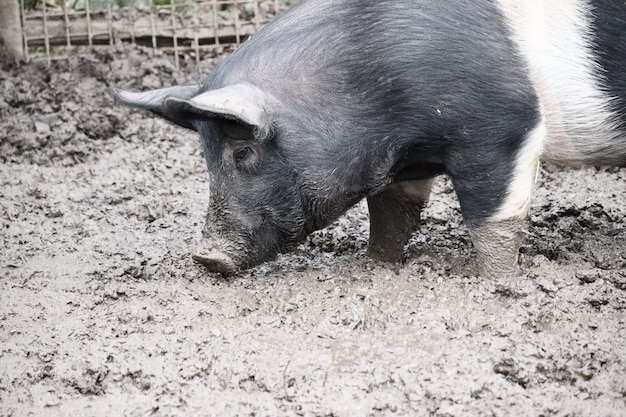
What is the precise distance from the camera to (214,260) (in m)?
4.23

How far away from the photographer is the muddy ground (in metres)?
3.33

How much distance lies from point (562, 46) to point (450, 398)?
1717 mm

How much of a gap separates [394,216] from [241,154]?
2.99 feet

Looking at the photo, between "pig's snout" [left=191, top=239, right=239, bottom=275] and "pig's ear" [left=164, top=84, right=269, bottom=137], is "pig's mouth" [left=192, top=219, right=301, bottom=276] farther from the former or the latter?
"pig's ear" [left=164, top=84, right=269, bottom=137]

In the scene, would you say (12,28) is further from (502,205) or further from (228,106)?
(502,205)

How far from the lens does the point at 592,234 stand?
4777mm

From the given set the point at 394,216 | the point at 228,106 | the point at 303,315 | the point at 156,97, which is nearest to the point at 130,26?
the point at 156,97

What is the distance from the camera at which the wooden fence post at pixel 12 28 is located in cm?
668

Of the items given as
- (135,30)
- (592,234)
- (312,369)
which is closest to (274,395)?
(312,369)

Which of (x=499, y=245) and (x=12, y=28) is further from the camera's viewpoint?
(x=12, y=28)

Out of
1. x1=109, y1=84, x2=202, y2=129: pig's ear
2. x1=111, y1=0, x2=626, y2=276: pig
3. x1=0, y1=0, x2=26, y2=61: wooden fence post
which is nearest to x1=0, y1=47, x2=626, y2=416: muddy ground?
x1=111, y1=0, x2=626, y2=276: pig

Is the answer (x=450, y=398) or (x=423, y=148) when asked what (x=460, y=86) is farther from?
(x=450, y=398)

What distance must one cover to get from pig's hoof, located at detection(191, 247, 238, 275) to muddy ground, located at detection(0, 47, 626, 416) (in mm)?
69

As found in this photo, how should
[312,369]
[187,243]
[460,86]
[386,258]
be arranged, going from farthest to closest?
[187,243], [386,258], [460,86], [312,369]
